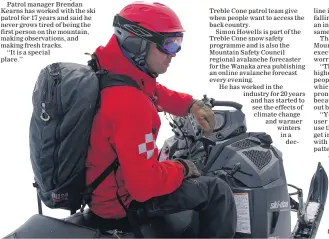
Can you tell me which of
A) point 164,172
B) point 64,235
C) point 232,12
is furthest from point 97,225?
point 232,12

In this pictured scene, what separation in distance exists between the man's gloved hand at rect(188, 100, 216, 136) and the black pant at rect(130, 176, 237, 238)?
2.09 feet

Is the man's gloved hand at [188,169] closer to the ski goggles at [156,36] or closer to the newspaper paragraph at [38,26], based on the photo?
the ski goggles at [156,36]

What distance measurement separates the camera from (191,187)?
3650 millimetres

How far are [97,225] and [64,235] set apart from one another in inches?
11.6

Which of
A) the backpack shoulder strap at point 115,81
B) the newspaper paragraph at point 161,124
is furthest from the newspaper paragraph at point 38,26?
the backpack shoulder strap at point 115,81

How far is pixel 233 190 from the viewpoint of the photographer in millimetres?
4223

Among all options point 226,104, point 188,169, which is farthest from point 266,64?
point 188,169

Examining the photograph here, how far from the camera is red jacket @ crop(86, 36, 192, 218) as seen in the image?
3238mm

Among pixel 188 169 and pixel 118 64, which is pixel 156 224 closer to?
pixel 188 169

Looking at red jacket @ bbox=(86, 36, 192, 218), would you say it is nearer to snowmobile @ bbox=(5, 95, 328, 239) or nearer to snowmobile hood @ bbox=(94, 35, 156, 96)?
snowmobile hood @ bbox=(94, 35, 156, 96)

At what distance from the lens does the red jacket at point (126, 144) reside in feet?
10.6

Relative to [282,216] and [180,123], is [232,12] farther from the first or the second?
[282,216]

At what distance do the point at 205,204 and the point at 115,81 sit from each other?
3.27 ft

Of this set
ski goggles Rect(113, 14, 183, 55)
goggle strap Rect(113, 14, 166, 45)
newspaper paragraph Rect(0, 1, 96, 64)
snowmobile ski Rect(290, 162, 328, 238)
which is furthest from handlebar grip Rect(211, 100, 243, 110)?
newspaper paragraph Rect(0, 1, 96, 64)
